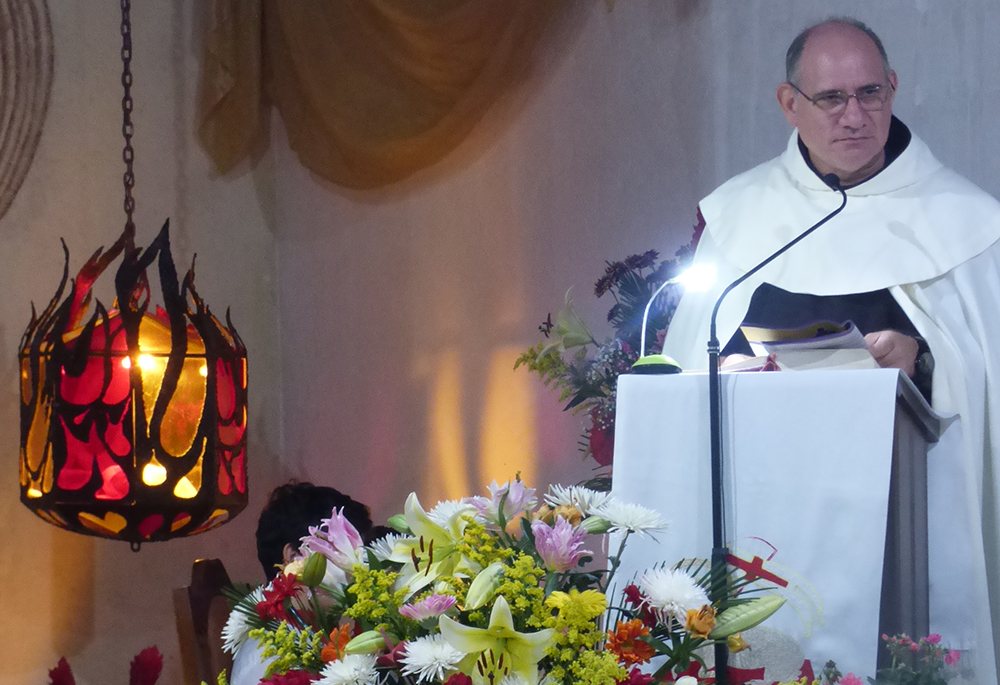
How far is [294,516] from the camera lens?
131 inches

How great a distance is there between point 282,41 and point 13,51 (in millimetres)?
1172

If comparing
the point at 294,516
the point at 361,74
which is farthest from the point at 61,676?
the point at 361,74

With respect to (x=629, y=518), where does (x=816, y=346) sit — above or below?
above

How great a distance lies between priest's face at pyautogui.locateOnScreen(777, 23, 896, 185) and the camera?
2824mm

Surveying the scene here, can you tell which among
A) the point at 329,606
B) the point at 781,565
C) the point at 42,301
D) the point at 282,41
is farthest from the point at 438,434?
the point at 329,606

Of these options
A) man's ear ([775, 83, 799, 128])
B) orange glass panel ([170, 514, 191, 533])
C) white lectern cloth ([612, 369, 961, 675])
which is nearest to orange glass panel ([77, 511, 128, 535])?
orange glass panel ([170, 514, 191, 533])

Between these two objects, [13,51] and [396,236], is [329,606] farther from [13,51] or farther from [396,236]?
[13,51]

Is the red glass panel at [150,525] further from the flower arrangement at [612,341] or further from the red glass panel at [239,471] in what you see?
the flower arrangement at [612,341]

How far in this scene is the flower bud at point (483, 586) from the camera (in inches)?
48.8

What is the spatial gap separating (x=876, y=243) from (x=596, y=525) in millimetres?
1652

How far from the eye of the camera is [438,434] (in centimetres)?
461

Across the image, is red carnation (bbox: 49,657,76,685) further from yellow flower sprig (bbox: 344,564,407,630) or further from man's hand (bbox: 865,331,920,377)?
man's hand (bbox: 865,331,920,377)

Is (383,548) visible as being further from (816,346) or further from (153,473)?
(153,473)

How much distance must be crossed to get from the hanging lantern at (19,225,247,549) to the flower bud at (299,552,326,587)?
7.37 feet
